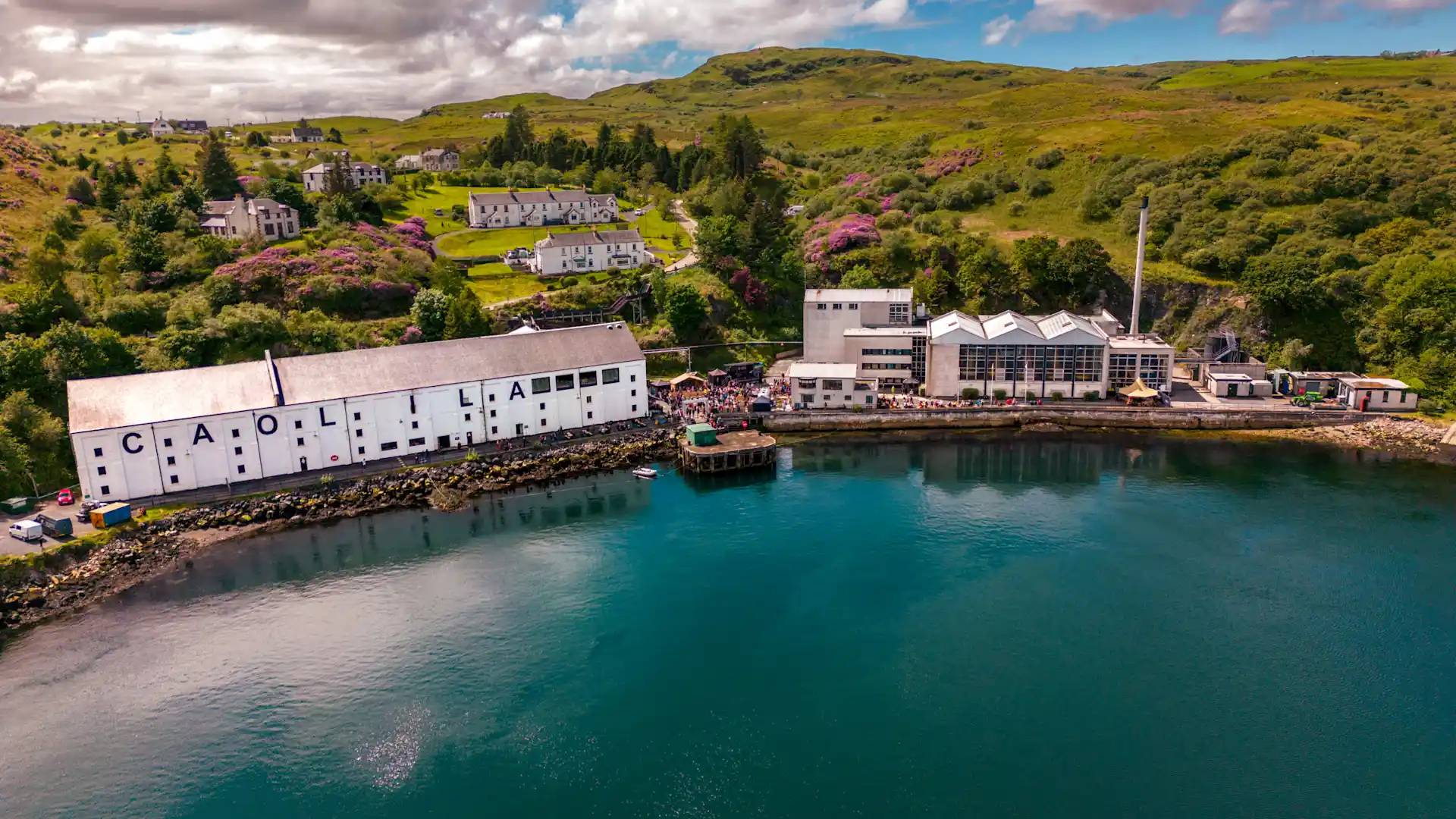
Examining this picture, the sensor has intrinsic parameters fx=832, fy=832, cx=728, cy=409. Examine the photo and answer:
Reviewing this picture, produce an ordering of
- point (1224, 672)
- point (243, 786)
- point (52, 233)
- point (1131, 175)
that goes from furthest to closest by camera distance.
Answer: point (1131, 175) → point (52, 233) → point (1224, 672) → point (243, 786)

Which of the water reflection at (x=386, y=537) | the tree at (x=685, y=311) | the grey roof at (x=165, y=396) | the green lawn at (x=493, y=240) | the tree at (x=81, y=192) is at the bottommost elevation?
the water reflection at (x=386, y=537)

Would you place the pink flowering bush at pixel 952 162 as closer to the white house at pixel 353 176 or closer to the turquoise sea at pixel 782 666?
the turquoise sea at pixel 782 666

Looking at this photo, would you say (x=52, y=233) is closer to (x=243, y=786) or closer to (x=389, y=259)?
(x=389, y=259)

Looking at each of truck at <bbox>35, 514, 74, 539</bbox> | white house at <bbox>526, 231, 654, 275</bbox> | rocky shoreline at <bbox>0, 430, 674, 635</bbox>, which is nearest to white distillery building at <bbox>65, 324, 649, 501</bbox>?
rocky shoreline at <bbox>0, 430, 674, 635</bbox>

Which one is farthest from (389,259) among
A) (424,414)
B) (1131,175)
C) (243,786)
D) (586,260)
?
(1131,175)

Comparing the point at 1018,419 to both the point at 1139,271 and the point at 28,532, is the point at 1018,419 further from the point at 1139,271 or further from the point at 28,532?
the point at 28,532

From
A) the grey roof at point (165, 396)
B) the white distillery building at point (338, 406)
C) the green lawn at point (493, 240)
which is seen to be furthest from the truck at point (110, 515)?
the green lawn at point (493, 240)
